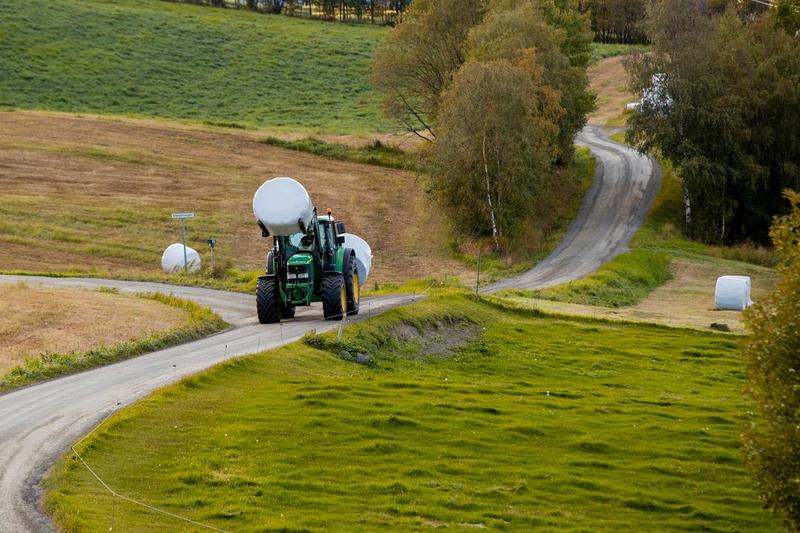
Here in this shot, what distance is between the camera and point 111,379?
32406mm

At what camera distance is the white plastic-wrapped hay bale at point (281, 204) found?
38.1 meters

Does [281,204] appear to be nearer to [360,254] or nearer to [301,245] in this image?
[301,245]

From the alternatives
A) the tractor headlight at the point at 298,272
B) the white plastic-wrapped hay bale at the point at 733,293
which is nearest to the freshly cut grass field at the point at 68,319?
the tractor headlight at the point at 298,272

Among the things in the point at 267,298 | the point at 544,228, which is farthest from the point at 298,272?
the point at 544,228

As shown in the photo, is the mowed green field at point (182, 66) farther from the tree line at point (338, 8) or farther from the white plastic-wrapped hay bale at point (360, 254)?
the white plastic-wrapped hay bale at point (360, 254)

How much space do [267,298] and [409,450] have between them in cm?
1500

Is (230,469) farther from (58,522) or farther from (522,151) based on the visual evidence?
(522,151)

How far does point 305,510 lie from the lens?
73.4 ft

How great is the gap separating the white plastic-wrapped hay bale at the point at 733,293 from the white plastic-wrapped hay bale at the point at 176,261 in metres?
28.8

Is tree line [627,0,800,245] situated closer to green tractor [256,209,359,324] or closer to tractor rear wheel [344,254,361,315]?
tractor rear wheel [344,254,361,315]

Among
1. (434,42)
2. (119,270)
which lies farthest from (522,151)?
(119,270)

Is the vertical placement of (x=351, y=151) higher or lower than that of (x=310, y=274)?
higher

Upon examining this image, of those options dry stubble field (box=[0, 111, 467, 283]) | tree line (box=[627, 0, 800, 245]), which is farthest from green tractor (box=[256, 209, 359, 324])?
tree line (box=[627, 0, 800, 245])

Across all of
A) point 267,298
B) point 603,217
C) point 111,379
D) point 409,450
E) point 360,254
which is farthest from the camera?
point 603,217
